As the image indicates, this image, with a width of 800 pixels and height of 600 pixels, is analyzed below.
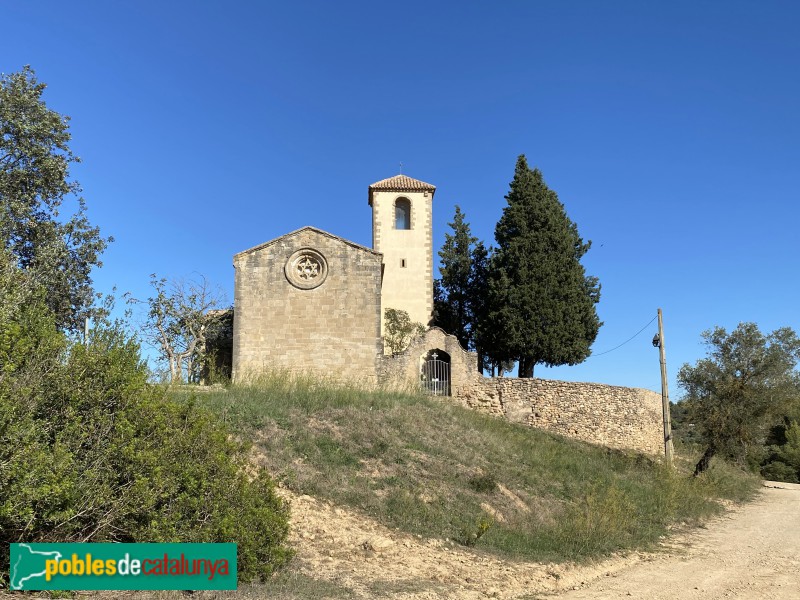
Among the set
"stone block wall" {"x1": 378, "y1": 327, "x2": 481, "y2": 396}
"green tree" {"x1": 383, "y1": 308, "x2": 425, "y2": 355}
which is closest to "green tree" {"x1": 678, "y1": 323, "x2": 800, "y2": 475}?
"stone block wall" {"x1": 378, "y1": 327, "x2": 481, "y2": 396}

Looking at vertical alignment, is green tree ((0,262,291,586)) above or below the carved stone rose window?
below

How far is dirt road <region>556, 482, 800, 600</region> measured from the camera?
29.5 ft

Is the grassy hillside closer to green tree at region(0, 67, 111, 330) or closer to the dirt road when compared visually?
the dirt road

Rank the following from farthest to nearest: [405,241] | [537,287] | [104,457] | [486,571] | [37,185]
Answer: [405,241]
[537,287]
[37,185]
[486,571]
[104,457]

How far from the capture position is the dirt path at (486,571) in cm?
860

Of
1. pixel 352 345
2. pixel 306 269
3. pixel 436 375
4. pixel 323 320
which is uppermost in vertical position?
pixel 306 269

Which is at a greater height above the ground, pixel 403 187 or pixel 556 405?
pixel 403 187

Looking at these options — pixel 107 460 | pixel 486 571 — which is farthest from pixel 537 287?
pixel 107 460

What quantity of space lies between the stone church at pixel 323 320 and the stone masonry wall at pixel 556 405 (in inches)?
37.0

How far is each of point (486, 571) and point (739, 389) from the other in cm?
1711

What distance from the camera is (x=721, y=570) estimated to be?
10.7 meters

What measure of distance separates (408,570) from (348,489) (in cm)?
255

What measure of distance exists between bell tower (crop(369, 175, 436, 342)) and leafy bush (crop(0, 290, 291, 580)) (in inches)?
965

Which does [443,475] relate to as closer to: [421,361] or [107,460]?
[107,460]
